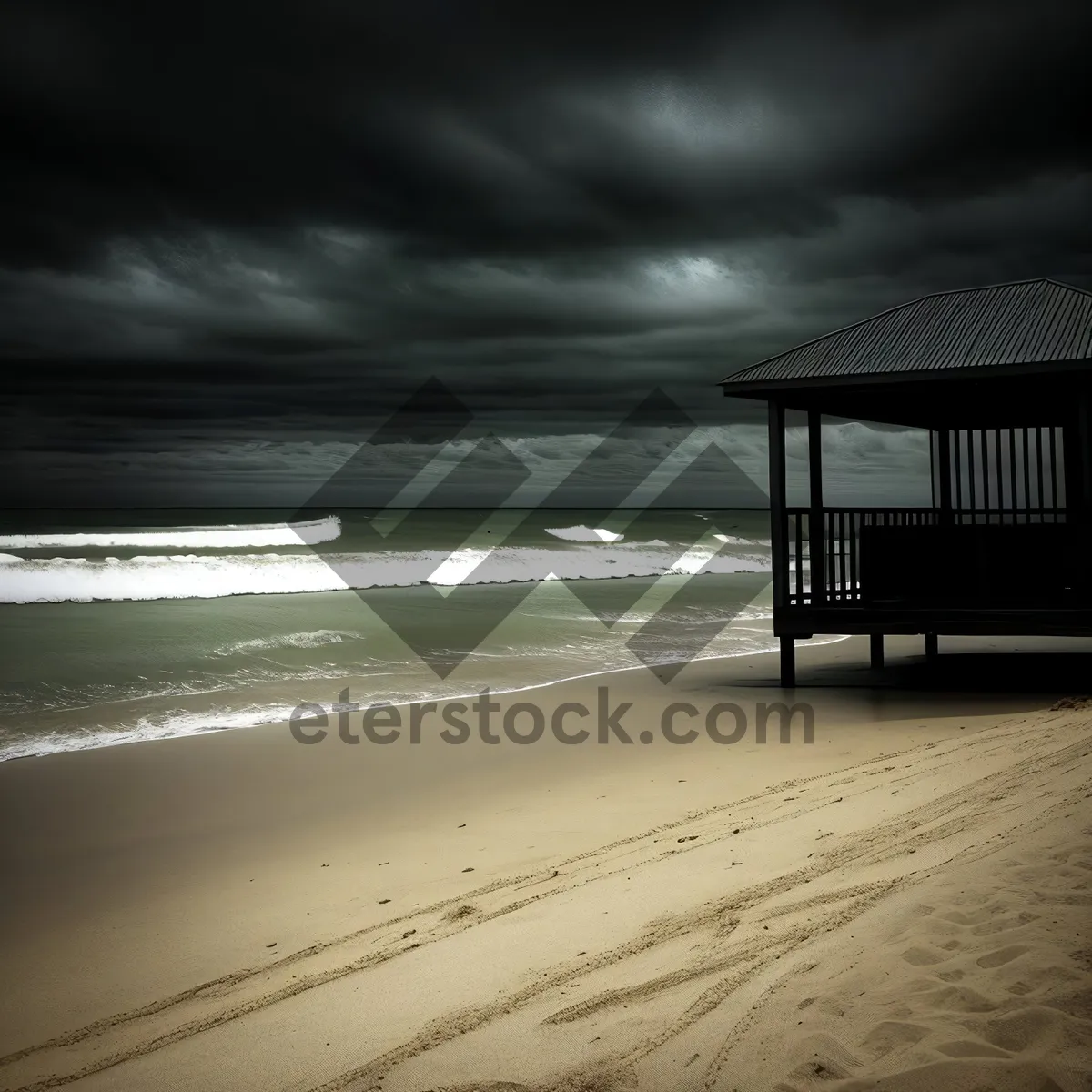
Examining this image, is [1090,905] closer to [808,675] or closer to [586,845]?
[586,845]

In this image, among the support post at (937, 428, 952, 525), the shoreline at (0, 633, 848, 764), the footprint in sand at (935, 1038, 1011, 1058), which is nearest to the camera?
the footprint in sand at (935, 1038, 1011, 1058)

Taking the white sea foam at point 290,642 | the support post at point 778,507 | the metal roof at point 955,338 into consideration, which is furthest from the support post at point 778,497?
the white sea foam at point 290,642

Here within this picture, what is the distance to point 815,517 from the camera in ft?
36.1

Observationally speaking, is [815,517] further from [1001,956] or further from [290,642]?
[1001,956]

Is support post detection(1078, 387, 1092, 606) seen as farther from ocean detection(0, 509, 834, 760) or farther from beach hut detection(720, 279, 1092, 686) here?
ocean detection(0, 509, 834, 760)

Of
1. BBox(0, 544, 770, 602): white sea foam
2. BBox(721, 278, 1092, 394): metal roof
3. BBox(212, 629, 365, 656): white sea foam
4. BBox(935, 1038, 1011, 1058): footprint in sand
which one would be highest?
BBox(721, 278, 1092, 394): metal roof

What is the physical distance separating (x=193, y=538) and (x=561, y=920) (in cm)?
5242

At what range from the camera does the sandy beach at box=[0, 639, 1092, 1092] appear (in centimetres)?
285

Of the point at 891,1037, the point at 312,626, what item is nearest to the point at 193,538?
the point at 312,626

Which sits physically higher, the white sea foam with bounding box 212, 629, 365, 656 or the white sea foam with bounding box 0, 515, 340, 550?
the white sea foam with bounding box 0, 515, 340, 550

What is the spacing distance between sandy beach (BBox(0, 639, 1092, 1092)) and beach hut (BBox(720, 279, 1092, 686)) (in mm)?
2759

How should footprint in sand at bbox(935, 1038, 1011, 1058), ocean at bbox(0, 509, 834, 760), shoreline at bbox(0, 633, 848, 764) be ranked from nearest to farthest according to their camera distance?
footprint in sand at bbox(935, 1038, 1011, 1058) → shoreline at bbox(0, 633, 848, 764) → ocean at bbox(0, 509, 834, 760)

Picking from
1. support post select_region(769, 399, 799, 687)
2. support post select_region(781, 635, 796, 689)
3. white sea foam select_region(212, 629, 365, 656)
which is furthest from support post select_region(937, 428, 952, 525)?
white sea foam select_region(212, 629, 365, 656)

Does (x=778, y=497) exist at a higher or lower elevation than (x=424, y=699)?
higher
